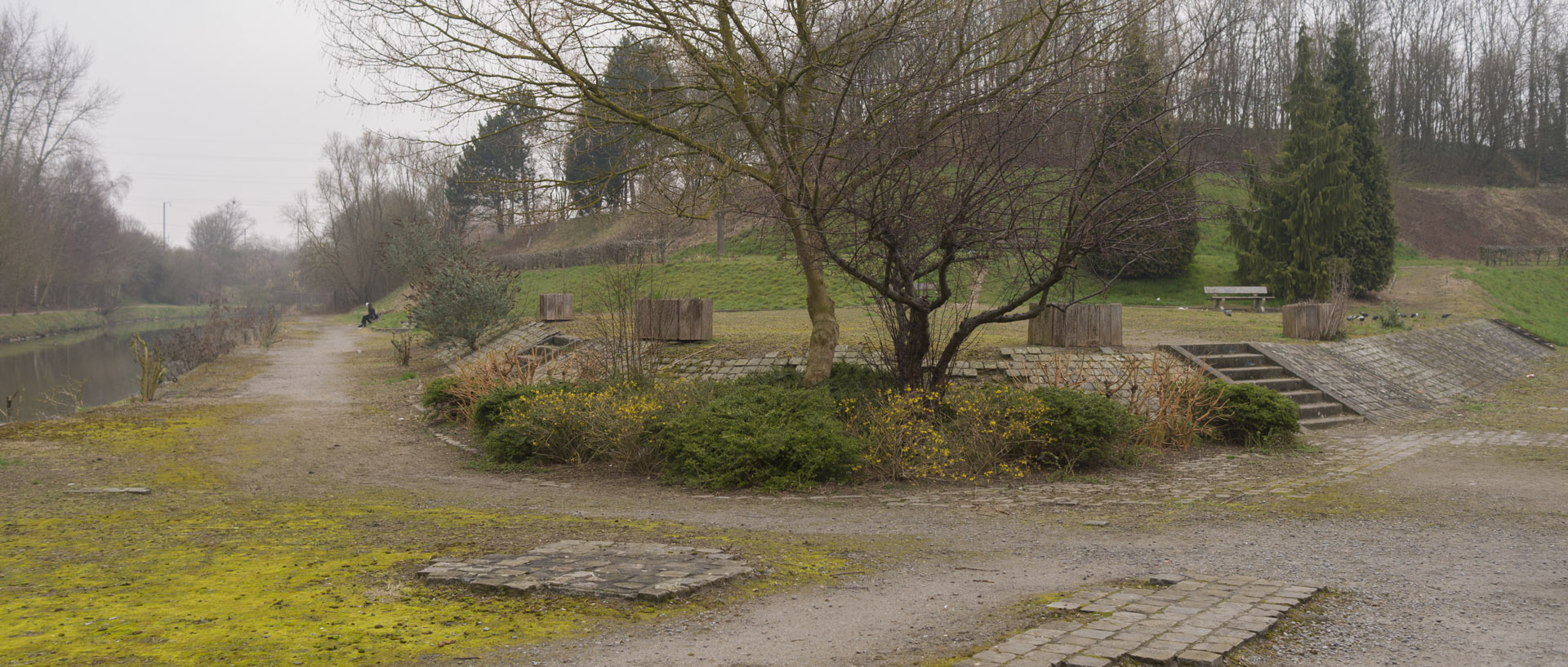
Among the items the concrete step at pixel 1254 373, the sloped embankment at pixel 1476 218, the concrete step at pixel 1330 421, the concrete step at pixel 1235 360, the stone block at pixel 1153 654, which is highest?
the sloped embankment at pixel 1476 218

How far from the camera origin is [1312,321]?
1833 cm

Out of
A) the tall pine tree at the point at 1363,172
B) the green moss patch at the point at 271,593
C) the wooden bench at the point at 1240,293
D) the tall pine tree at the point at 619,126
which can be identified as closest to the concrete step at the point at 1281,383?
the tall pine tree at the point at 619,126

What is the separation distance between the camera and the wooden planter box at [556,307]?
2370 cm

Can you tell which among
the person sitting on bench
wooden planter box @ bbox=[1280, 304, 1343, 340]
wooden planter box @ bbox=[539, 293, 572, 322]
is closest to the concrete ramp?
wooden planter box @ bbox=[1280, 304, 1343, 340]

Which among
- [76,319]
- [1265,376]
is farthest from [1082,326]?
[76,319]

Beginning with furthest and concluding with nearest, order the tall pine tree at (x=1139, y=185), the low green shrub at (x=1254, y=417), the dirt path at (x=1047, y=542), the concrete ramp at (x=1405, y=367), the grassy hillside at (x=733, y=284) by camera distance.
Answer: the grassy hillside at (x=733, y=284) < the concrete ramp at (x=1405, y=367) < the low green shrub at (x=1254, y=417) < the tall pine tree at (x=1139, y=185) < the dirt path at (x=1047, y=542)

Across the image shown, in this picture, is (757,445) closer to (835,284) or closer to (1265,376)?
(1265,376)

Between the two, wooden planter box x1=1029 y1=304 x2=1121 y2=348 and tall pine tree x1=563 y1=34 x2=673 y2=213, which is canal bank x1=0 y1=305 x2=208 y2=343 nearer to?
tall pine tree x1=563 y1=34 x2=673 y2=213

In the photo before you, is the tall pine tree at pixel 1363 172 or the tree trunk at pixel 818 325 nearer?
the tree trunk at pixel 818 325

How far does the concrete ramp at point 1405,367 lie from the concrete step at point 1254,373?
218mm

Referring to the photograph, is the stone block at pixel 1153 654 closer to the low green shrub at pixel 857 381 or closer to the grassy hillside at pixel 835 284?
the low green shrub at pixel 857 381

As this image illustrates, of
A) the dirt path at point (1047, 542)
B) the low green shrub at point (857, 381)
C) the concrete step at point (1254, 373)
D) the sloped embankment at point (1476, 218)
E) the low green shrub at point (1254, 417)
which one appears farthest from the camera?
the sloped embankment at point (1476, 218)

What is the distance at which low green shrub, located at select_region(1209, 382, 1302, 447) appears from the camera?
11508 mm

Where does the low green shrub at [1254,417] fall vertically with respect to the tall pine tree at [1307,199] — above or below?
below
